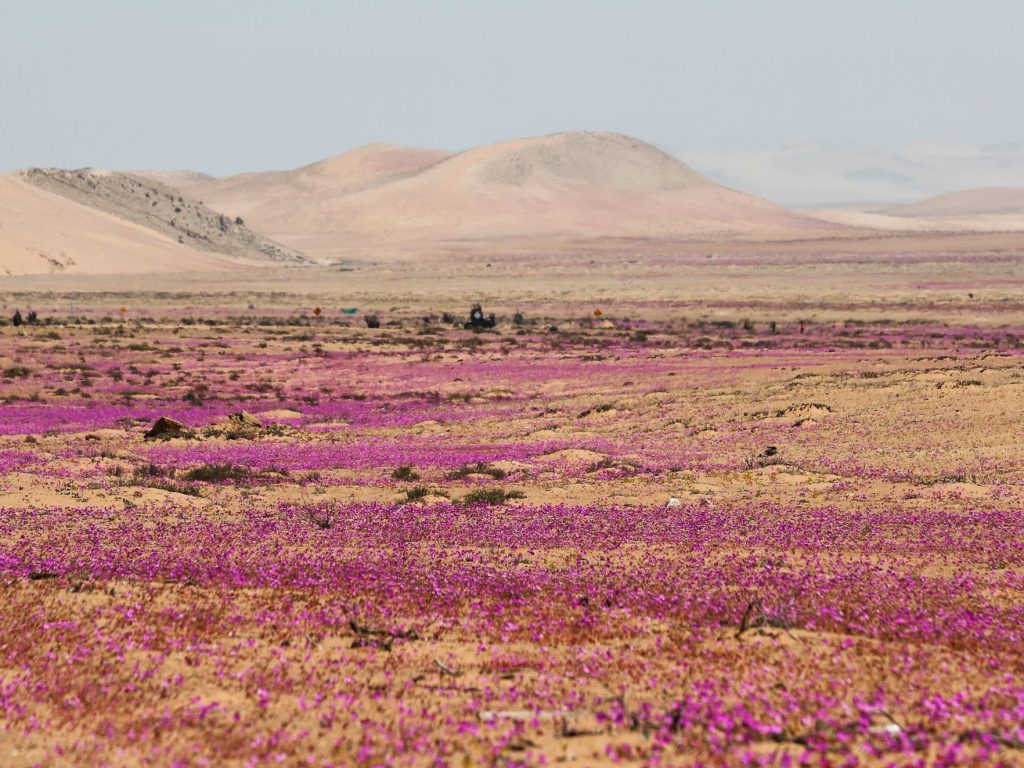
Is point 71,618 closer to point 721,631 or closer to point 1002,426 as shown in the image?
point 721,631

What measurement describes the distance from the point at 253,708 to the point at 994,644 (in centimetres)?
603

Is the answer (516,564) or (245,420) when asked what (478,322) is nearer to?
(245,420)

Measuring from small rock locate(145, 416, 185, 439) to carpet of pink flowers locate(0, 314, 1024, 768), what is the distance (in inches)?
17.5

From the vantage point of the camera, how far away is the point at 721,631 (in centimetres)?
916

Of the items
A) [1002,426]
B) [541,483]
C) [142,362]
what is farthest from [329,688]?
[142,362]

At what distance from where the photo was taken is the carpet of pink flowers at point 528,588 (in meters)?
6.97

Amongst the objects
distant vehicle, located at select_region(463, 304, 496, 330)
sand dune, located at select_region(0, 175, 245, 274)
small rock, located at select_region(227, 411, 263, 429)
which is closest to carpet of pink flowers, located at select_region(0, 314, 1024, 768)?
small rock, located at select_region(227, 411, 263, 429)

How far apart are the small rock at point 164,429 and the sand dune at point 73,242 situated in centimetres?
9596

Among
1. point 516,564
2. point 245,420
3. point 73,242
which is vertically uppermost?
point 73,242

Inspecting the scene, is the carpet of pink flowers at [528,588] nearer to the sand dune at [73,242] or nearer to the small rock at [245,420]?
the small rock at [245,420]

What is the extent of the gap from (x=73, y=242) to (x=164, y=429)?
111 meters

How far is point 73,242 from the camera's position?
124688 millimetres

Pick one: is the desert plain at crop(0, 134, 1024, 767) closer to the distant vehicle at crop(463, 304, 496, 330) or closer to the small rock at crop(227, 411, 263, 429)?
the small rock at crop(227, 411, 263, 429)

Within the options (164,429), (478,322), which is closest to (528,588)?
(164,429)
